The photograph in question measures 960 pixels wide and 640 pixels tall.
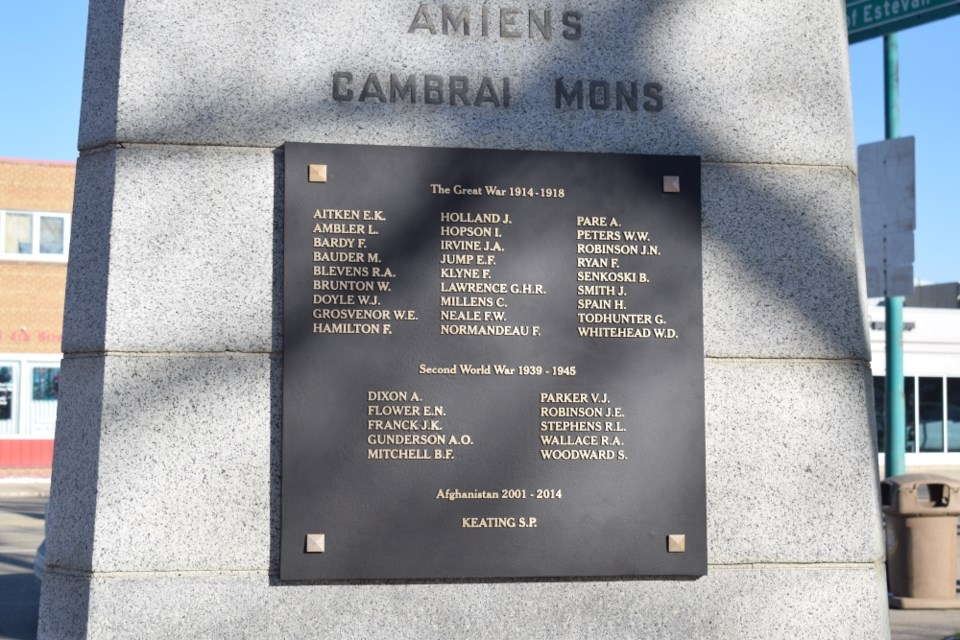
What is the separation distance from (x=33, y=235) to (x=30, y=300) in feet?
5.71

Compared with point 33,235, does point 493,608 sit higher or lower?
lower

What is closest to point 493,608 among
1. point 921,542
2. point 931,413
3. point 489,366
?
point 489,366

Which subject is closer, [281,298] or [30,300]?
[281,298]

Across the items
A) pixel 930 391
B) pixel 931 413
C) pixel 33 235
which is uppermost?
pixel 33 235

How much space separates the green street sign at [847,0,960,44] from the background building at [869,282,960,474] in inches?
922

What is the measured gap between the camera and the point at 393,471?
5.41 metres

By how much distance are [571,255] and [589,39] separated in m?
1.07

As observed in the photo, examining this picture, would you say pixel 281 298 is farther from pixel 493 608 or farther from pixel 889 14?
pixel 889 14

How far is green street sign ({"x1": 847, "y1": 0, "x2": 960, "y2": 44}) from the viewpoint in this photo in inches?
420

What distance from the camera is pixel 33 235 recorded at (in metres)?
32.1

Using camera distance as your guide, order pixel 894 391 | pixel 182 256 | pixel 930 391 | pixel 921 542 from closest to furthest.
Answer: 1. pixel 182 256
2. pixel 921 542
3. pixel 894 391
4. pixel 930 391

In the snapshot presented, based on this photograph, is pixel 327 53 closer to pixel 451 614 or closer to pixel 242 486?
pixel 242 486

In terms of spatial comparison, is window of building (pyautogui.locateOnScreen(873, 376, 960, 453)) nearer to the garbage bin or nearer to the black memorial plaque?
the garbage bin

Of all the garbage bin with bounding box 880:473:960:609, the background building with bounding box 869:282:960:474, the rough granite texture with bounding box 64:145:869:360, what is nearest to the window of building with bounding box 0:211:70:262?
the background building with bounding box 869:282:960:474
